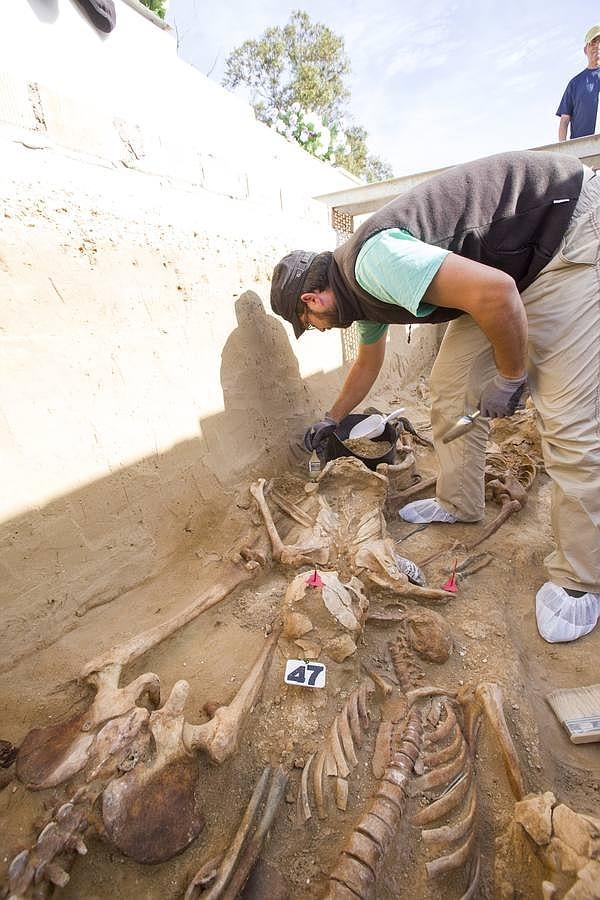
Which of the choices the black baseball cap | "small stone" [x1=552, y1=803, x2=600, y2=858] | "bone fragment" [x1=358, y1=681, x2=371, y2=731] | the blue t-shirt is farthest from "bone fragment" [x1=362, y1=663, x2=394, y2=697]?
the blue t-shirt

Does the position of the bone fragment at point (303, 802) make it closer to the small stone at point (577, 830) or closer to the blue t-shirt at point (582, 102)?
the small stone at point (577, 830)

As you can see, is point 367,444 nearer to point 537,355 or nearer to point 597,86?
point 537,355

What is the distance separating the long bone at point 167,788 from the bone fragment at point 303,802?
227mm

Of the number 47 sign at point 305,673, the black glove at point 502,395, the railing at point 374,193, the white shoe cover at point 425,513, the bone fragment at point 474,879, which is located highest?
the railing at point 374,193

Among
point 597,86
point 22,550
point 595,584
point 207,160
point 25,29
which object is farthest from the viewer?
point 597,86

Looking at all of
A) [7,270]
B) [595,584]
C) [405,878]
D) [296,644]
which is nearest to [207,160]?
[7,270]

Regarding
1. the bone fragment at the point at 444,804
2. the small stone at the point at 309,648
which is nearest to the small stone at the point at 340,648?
the small stone at the point at 309,648

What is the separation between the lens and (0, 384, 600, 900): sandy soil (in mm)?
1154

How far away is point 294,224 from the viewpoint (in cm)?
366

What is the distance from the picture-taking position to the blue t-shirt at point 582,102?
15.6 feet

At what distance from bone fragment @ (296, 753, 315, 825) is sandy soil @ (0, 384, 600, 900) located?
0.06 feet

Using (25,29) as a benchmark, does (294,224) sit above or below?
below

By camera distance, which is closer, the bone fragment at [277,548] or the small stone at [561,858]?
the small stone at [561,858]

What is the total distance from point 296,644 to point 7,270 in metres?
1.80
